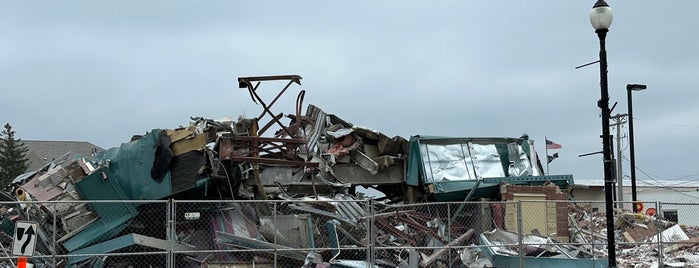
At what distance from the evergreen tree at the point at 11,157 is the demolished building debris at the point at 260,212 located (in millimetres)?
43521

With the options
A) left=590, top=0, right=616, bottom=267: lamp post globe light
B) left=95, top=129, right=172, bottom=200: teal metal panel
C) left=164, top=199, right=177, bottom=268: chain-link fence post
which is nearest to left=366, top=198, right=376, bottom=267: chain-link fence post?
left=164, top=199, right=177, bottom=268: chain-link fence post

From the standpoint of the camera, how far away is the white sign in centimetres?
1080

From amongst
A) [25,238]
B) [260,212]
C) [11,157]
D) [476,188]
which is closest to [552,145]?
[476,188]

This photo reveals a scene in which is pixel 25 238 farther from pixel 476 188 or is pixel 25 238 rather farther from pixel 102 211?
pixel 476 188

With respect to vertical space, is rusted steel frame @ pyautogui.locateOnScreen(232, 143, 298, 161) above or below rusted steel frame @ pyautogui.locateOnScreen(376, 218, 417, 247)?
above

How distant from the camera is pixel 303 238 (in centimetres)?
1583

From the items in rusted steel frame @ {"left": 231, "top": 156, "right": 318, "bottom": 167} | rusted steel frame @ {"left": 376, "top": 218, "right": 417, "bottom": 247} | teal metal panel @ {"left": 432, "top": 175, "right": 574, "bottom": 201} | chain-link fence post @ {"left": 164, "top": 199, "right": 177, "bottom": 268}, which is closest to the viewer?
chain-link fence post @ {"left": 164, "top": 199, "right": 177, "bottom": 268}

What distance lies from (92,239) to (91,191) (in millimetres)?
1220

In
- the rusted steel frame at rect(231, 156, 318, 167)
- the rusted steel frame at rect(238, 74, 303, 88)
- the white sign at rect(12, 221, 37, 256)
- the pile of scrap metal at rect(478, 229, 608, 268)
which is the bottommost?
the pile of scrap metal at rect(478, 229, 608, 268)

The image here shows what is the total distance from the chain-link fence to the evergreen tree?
146 feet

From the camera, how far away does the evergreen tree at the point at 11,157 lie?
Result: 5928 centimetres

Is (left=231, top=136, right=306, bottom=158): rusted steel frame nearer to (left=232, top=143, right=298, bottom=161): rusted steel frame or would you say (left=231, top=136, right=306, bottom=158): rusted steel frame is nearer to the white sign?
(left=232, top=143, right=298, bottom=161): rusted steel frame

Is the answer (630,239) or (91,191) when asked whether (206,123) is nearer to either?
(91,191)

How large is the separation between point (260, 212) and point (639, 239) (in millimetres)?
9976
